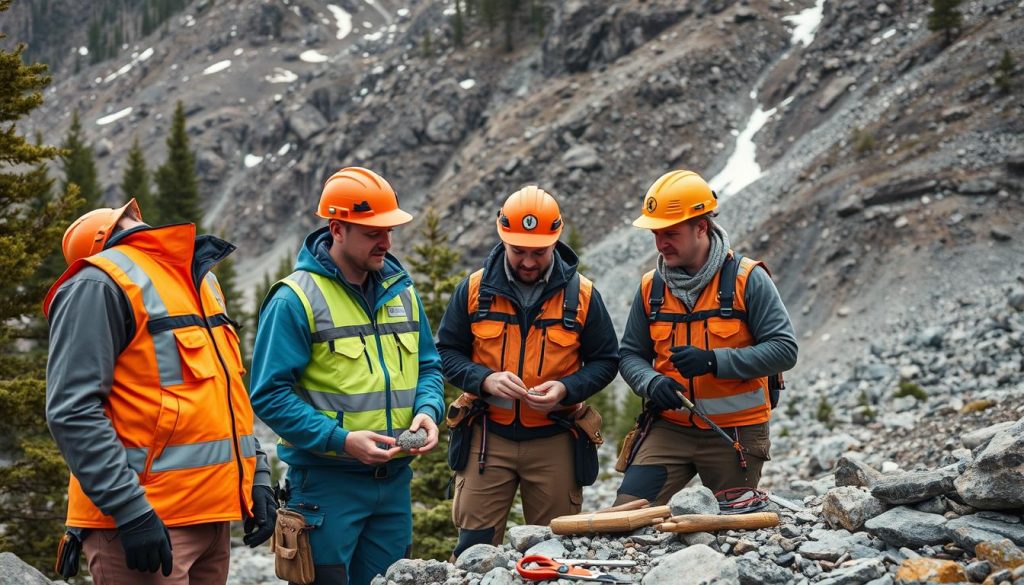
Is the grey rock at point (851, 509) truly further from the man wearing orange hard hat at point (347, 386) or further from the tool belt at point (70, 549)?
the tool belt at point (70, 549)

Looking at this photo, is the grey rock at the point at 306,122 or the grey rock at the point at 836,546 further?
the grey rock at the point at 306,122

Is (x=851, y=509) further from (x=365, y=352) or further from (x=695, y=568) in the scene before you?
(x=365, y=352)

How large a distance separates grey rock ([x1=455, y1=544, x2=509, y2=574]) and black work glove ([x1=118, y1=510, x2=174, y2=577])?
1960 mm

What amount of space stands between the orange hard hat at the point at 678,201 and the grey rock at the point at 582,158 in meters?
47.0

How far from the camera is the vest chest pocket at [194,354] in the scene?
4309mm

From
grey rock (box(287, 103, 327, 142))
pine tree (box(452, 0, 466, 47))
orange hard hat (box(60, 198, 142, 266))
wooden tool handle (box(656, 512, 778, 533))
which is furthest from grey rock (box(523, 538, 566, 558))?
grey rock (box(287, 103, 327, 142))

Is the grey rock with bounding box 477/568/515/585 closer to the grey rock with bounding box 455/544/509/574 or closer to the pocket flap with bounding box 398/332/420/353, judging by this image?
the grey rock with bounding box 455/544/509/574

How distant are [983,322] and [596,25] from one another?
51.2 m

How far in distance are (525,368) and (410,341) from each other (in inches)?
40.4

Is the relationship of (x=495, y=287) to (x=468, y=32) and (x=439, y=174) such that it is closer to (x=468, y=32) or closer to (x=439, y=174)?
(x=439, y=174)

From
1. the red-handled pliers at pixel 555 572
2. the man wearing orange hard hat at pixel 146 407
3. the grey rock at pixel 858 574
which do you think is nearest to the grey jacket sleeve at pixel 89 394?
the man wearing orange hard hat at pixel 146 407

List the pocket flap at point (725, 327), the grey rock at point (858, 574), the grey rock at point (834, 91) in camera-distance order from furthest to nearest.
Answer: the grey rock at point (834, 91)
the pocket flap at point (725, 327)
the grey rock at point (858, 574)

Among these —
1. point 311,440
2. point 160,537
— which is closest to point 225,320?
point 311,440

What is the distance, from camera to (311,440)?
4961mm
